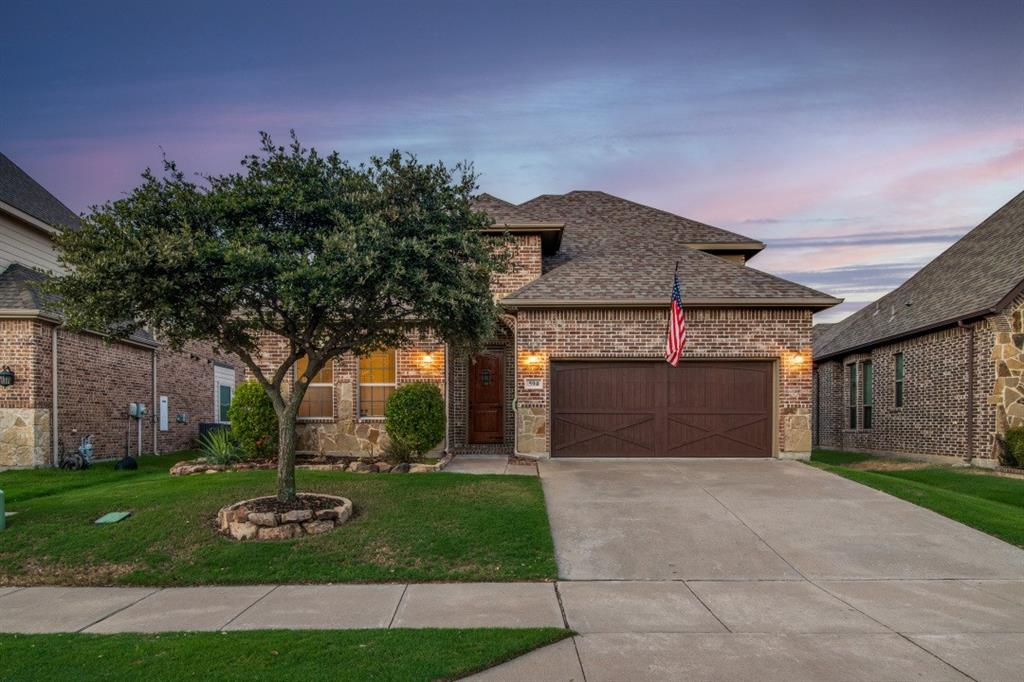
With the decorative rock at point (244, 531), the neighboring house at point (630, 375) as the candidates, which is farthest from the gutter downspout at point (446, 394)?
the decorative rock at point (244, 531)

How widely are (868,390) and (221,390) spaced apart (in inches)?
903

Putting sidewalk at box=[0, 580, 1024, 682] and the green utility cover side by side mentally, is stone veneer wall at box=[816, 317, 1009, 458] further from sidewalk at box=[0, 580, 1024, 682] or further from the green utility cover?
the green utility cover

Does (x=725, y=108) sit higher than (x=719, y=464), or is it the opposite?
(x=725, y=108)

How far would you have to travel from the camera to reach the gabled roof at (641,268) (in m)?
13.2

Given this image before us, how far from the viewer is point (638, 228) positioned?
18.9 m

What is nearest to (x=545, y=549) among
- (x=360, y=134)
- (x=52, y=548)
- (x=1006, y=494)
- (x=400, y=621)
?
(x=400, y=621)

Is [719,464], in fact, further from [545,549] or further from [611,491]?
[545,549]

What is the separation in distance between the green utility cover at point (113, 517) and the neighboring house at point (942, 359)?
16983mm

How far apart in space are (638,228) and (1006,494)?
37.5 feet

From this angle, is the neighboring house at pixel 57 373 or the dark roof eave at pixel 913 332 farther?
the dark roof eave at pixel 913 332

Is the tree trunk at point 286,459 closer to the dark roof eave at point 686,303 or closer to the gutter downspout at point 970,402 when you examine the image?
the dark roof eave at point 686,303

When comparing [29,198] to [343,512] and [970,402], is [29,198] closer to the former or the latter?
[343,512]

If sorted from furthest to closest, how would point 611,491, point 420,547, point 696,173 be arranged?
point 696,173, point 611,491, point 420,547

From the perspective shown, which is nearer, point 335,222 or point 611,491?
point 335,222
